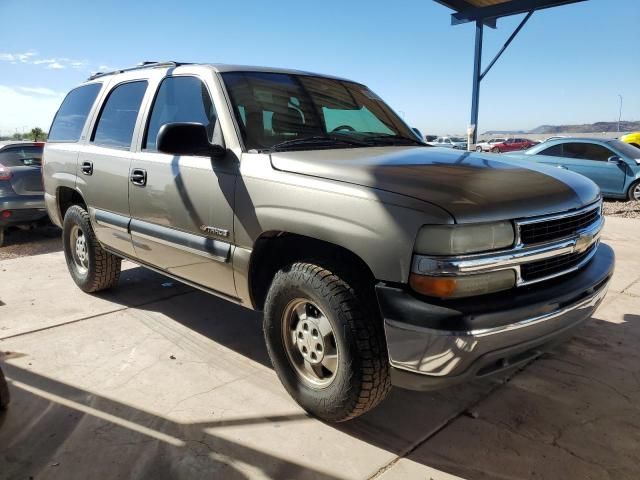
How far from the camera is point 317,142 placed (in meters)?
3.19

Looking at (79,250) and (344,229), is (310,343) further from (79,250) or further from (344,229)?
(79,250)

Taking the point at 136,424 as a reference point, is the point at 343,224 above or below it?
above

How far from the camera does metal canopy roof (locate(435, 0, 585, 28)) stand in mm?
12164

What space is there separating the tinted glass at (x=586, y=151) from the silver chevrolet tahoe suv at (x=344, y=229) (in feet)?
29.8

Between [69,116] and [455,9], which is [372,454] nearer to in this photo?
[69,116]

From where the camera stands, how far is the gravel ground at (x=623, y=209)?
939 centimetres

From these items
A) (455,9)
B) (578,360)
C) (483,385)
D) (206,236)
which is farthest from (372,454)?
(455,9)

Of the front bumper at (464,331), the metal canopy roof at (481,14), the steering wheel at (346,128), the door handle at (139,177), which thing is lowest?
the front bumper at (464,331)

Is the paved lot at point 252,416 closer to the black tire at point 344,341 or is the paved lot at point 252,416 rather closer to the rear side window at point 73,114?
the black tire at point 344,341

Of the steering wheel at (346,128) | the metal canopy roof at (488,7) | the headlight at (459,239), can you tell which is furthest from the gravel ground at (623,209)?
the headlight at (459,239)

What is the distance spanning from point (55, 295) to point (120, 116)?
77.0 inches

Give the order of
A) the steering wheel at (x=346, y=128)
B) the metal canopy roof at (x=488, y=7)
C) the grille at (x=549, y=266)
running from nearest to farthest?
the grille at (x=549, y=266) < the steering wheel at (x=346, y=128) < the metal canopy roof at (x=488, y=7)

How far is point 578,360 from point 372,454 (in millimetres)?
1826

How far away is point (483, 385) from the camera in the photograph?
10.5 feet
